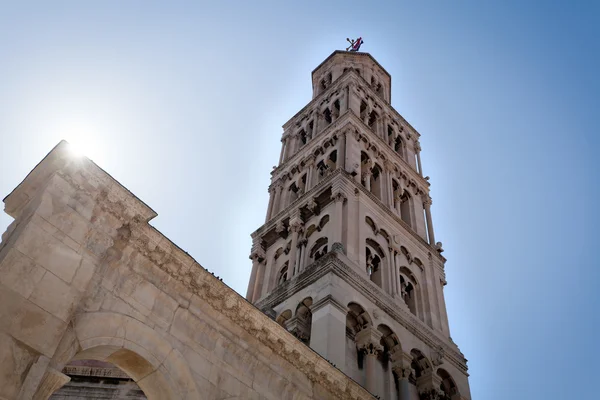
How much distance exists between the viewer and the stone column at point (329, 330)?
20244mm

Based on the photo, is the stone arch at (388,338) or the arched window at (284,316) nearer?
the stone arch at (388,338)

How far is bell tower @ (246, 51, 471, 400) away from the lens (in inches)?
886

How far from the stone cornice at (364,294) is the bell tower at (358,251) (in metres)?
0.05

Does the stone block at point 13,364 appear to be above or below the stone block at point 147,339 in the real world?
below

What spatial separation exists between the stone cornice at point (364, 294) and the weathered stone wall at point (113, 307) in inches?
377

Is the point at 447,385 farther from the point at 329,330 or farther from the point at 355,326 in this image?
the point at 329,330

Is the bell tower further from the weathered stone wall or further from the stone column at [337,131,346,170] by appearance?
the weathered stone wall

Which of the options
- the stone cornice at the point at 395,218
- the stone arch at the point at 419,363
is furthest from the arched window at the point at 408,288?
the stone arch at the point at 419,363

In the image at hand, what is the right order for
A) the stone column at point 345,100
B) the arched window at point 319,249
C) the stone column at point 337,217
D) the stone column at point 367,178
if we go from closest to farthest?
the stone column at point 337,217 → the arched window at point 319,249 → the stone column at point 367,178 → the stone column at point 345,100

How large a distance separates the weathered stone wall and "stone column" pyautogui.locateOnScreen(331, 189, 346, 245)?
12146 millimetres

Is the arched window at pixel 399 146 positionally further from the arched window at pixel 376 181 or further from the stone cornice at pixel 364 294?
the stone cornice at pixel 364 294

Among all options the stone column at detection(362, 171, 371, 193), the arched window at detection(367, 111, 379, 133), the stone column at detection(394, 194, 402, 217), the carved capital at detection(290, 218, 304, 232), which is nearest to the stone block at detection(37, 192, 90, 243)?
the carved capital at detection(290, 218, 304, 232)

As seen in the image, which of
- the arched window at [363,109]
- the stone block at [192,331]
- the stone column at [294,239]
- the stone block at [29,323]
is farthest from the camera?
the arched window at [363,109]

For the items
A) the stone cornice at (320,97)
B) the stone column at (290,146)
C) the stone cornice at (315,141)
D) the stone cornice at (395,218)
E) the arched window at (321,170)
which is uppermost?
the stone cornice at (320,97)
